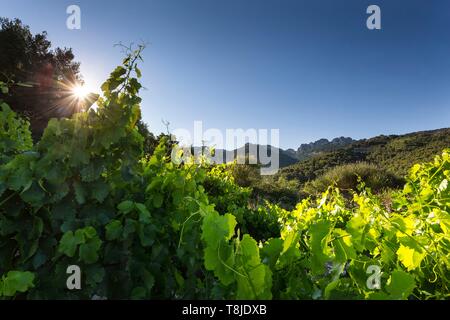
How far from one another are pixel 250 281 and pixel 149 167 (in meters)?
1.25

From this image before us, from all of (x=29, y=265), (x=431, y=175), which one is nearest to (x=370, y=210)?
(x=431, y=175)

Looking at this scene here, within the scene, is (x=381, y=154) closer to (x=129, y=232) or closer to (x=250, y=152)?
(x=250, y=152)

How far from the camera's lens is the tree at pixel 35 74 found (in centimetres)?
1495

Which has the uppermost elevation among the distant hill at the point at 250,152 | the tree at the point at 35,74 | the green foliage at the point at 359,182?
the tree at the point at 35,74

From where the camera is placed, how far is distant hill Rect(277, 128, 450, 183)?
80.0 feet

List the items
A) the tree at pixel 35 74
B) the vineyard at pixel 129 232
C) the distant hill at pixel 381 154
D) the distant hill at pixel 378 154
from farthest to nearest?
the distant hill at pixel 381 154
the distant hill at pixel 378 154
the tree at pixel 35 74
the vineyard at pixel 129 232

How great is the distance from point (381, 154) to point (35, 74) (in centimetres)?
2593

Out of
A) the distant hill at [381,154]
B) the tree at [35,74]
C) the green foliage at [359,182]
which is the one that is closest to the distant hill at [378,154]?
the distant hill at [381,154]

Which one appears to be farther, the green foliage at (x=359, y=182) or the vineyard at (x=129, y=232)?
the green foliage at (x=359, y=182)

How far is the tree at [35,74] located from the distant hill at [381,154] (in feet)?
43.8

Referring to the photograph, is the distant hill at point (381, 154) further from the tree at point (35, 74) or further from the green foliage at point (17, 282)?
the green foliage at point (17, 282)

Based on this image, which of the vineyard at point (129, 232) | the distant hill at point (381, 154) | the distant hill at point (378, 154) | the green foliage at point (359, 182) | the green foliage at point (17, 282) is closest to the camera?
the vineyard at point (129, 232)

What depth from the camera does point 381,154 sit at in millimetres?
30438
